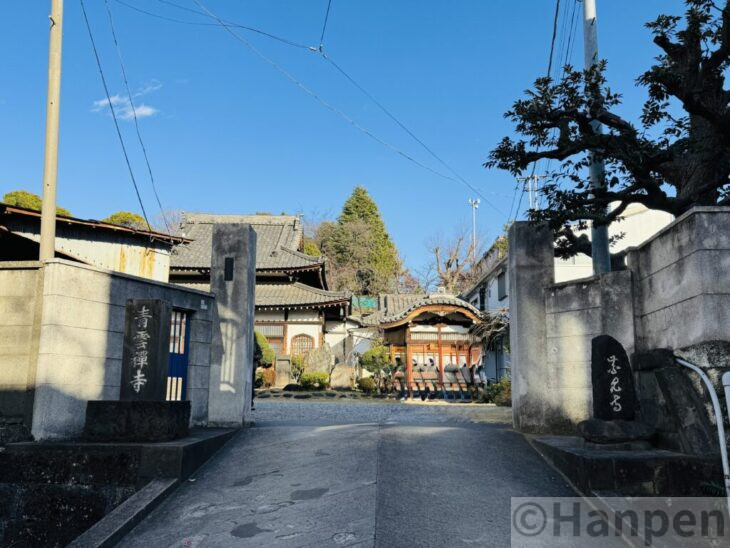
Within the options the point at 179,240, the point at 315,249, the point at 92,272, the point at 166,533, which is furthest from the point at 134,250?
the point at 315,249

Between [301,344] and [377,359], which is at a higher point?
[301,344]

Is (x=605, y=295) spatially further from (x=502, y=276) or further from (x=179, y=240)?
(x=502, y=276)

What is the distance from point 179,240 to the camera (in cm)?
2247

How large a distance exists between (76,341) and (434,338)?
53.2ft

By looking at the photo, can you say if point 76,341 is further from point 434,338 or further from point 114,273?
point 434,338

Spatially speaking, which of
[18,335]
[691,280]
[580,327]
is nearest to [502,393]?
[580,327]

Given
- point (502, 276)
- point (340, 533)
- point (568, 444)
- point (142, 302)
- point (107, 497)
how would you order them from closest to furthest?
1. point (340, 533)
2. point (107, 497)
3. point (568, 444)
4. point (142, 302)
5. point (502, 276)

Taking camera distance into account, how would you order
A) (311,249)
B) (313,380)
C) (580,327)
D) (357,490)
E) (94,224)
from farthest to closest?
(311,249) < (313,380) < (94,224) < (580,327) < (357,490)

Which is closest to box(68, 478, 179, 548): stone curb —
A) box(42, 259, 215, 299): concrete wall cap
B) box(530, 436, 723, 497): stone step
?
box(42, 259, 215, 299): concrete wall cap

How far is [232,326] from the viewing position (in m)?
9.27

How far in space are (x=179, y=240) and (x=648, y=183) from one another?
18384 millimetres

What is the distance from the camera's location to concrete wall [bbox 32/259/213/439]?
734cm

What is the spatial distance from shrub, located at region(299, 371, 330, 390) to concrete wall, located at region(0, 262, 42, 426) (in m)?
18.1

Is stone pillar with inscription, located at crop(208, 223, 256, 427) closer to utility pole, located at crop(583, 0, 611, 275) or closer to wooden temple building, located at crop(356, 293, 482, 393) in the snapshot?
utility pole, located at crop(583, 0, 611, 275)
